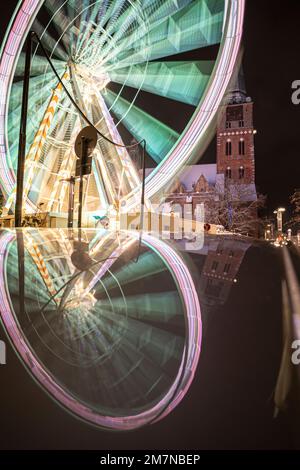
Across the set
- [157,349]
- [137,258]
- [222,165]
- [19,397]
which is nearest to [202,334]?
[157,349]

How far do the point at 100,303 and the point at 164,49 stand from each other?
719 cm

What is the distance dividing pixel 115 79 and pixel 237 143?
30959 mm

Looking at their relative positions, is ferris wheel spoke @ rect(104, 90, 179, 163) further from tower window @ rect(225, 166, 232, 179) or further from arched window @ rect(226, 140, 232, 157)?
arched window @ rect(226, 140, 232, 157)

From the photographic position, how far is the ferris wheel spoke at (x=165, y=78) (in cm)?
653

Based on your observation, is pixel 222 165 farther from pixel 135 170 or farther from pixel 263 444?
pixel 263 444

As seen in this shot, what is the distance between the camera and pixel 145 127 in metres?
7.43

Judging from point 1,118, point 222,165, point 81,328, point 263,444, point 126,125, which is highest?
point 222,165

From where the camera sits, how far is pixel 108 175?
8.11 meters

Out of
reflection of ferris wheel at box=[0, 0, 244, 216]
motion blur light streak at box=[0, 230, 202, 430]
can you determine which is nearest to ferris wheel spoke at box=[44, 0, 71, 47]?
reflection of ferris wheel at box=[0, 0, 244, 216]

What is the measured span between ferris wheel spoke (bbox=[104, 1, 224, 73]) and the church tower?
2776 centimetres

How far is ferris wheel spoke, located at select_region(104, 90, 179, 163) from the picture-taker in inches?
267

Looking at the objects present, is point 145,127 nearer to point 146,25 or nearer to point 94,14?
point 146,25

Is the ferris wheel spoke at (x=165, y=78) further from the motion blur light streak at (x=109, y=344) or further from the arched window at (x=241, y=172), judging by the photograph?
the arched window at (x=241, y=172)

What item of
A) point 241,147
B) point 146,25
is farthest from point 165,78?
point 241,147
